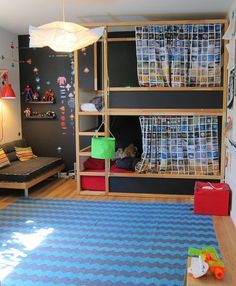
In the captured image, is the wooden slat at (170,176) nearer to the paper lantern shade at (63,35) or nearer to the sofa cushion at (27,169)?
the sofa cushion at (27,169)

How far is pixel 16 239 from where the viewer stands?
11.3ft

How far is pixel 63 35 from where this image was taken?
10.6 feet

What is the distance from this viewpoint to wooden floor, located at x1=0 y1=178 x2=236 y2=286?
3.30 m

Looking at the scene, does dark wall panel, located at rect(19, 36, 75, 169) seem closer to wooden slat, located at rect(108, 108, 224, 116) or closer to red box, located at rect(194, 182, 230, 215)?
wooden slat, located at rect(108, 108, 224, 116)

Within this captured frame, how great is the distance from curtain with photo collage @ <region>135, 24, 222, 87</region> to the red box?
1517mm

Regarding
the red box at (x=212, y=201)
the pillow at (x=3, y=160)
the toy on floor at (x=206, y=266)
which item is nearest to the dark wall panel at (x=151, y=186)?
the red box at (x=212, y=201)

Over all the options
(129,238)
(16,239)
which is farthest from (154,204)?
(16,239)

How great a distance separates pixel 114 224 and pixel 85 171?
1493mm

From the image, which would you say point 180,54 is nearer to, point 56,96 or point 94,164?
point 94,164

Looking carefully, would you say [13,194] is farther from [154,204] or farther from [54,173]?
[154,204]

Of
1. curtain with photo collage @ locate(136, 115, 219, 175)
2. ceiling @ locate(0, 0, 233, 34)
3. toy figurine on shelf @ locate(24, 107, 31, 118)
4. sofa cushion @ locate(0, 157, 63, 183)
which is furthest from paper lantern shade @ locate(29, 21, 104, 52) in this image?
toy figurine on shelf @ locate(24, 107, 31, 118)

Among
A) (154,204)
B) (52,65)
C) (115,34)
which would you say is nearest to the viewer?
(154,204)

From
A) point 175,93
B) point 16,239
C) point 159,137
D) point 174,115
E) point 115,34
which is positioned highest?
point 115,34

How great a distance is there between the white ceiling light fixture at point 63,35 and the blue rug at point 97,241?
1959 mm
